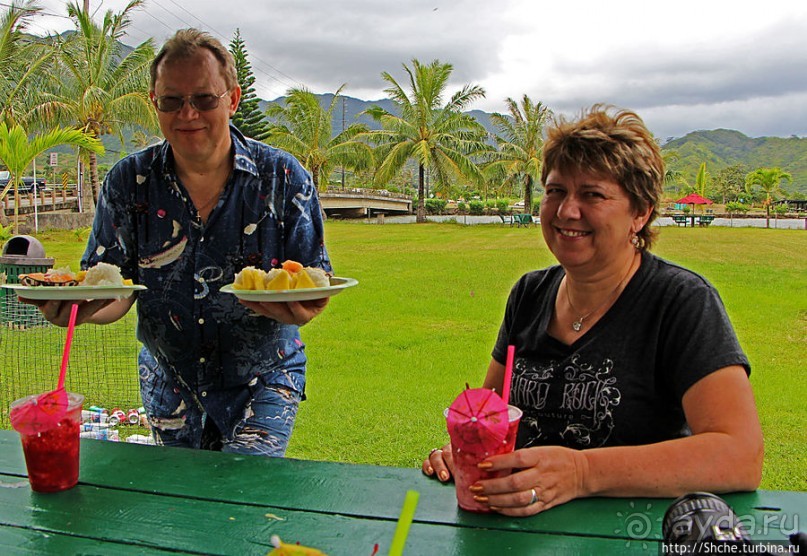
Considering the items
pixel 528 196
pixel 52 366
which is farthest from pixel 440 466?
pixel 528 196

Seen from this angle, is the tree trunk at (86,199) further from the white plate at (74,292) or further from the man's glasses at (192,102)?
the white plate at (74,292)

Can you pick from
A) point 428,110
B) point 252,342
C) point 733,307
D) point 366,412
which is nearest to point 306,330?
point 366,412

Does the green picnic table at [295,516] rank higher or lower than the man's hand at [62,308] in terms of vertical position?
lower

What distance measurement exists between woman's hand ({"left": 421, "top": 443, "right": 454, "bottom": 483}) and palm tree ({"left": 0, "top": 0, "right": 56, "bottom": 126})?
15.9 meters

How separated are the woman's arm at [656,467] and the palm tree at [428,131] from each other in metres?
27.6

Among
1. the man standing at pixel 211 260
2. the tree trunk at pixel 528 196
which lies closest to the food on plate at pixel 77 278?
the man standing at pixel 211 260

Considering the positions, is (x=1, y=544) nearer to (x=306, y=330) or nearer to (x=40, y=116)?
(x=306, y=330)

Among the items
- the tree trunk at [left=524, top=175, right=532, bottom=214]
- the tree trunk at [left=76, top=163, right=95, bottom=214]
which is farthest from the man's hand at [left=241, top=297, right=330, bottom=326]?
the tree trunk at [left=524, top=175, right=532, bottom=214]

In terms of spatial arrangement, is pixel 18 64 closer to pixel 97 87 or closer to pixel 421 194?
pixel 97 87

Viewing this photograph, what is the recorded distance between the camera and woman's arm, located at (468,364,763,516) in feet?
4.49

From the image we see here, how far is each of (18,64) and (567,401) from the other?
72.4 feet

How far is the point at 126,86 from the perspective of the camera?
20688 mm

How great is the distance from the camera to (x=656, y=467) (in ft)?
4.60

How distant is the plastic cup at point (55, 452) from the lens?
151cm
